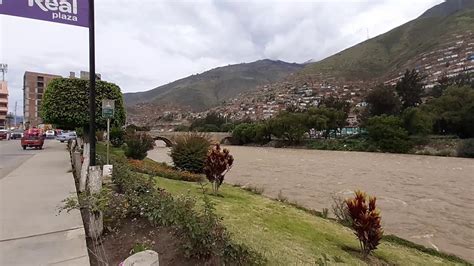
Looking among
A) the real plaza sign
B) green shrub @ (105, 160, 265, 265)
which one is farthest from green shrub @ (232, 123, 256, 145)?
green shrub @ (105, 160, 265, 265)

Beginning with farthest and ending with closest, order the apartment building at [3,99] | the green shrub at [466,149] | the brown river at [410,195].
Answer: the apartment building at [3,99]
the green shrub at [466,149]
the brown river at [410,195]

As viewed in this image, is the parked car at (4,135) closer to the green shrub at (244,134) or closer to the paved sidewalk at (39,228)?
the green shrub at (244,134)

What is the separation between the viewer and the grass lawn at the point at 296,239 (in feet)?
17.4

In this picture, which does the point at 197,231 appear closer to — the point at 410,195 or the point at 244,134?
the point at 410,195

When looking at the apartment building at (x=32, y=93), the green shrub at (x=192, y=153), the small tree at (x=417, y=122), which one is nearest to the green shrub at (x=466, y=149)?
the small tree at (x=417, y=122)

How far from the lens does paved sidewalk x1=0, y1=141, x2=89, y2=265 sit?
4386 mm

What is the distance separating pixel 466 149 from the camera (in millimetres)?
39344

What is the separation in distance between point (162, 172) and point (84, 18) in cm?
923

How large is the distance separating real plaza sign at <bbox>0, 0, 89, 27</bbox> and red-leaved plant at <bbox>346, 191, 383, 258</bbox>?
509 centimetres

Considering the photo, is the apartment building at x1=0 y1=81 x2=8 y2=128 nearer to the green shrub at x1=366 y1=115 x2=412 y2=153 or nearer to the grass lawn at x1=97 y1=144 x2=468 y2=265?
the green shrub at x1=366 y1=115 x2=412 y2=153

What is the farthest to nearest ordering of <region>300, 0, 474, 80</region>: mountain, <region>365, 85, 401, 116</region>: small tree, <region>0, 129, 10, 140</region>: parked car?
<region>300, 0, 474, 80</region>: mountain, <region>365, 85, 401, 116</region>: small tree, <region>0, 129, 10, 140</region>: parked car

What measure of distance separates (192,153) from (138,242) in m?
11.2

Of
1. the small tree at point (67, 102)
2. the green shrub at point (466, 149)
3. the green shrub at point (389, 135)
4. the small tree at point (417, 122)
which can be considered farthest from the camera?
the small tree at point (417, 122)

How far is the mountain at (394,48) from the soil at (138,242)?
11738cm
